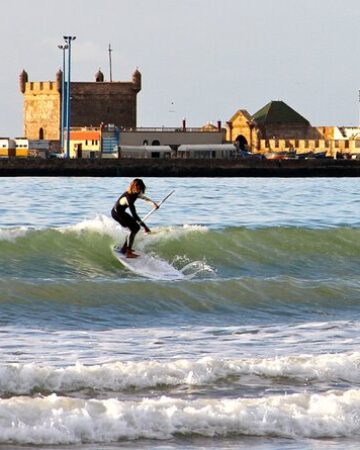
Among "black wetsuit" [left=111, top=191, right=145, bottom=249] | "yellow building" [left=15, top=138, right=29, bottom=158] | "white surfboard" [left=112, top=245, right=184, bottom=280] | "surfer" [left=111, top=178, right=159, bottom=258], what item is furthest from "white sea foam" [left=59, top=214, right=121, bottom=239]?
"yellow building" [left=15, top=138, right=29, bottom=158]

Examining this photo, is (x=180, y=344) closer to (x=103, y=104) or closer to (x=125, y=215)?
(x=125, y=215)

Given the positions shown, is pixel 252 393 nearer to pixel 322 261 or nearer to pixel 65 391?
pixel 65 391

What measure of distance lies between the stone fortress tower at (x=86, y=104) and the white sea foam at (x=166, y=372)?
93.7 m

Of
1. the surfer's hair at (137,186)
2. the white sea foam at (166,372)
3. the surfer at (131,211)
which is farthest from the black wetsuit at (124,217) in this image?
the white sea foam at (166,372)

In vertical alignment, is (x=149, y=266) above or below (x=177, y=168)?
above

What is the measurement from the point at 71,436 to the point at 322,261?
476 inches

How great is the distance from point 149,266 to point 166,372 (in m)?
7.53

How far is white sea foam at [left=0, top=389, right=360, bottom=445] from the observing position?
763 centimetres

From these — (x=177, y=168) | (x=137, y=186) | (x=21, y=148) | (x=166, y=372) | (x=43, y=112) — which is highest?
(x=43, y=112)

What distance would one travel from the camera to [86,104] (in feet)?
342

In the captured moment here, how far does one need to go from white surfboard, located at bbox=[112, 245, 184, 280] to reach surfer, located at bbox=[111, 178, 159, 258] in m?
0.09

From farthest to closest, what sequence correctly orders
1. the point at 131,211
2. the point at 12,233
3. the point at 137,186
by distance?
the point at 12,233 → the point at 131,211 → the point at 137,186

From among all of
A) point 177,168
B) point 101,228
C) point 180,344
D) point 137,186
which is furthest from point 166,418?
point 177,168

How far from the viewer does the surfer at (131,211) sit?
15.5 metres
